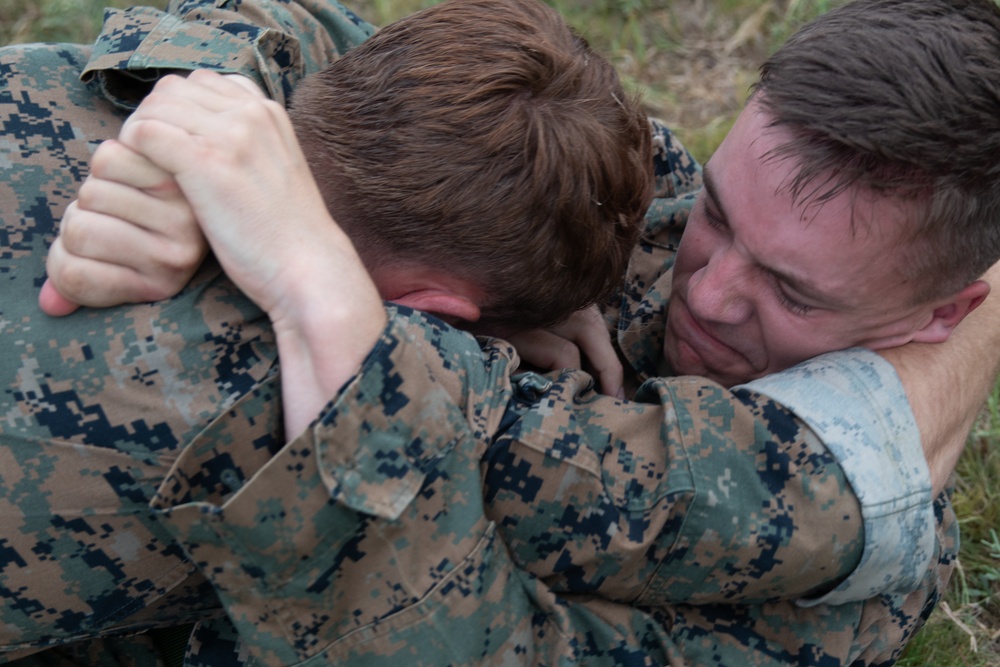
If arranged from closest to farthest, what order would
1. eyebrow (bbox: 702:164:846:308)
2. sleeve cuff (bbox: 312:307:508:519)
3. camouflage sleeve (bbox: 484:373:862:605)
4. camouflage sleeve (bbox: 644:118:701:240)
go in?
sleeve cuff (bbox: 312:307:508:519)
camouflage sleeve (bbox: 484:373:862:605)
eyebrow (bbox: 702:164:846:308)
camouflage sleeve (bbox: 644:118:701:240)

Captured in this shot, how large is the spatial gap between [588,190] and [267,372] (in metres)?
0.82

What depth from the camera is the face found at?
8.01 feet

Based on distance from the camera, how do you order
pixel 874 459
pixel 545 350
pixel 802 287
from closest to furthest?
1. pixel 874 459
2. pixel 802 287
3. pixel 545 350

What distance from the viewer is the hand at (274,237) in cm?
180

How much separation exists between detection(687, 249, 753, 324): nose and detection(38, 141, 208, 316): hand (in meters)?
1.36

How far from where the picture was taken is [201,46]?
236cm

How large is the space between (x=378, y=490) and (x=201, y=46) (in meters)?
1.20

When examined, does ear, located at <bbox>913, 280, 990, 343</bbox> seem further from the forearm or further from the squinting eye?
the squinting eye

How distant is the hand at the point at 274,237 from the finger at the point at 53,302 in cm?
29

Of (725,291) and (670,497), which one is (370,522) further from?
(725,291)

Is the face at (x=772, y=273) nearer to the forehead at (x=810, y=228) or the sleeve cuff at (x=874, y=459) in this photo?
the forehead at (x=810, y=228)

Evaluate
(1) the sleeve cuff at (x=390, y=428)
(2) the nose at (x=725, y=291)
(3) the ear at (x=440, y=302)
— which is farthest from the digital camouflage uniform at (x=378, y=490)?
(2) the nose at (x=725, y=291)

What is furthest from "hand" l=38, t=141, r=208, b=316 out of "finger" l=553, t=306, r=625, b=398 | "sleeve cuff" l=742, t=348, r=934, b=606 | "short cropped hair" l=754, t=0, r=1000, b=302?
"short cropped hair" l=754, t=0, r=1000, b=302

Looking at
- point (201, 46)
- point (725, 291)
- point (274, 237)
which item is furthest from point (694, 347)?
point (201, 46)
